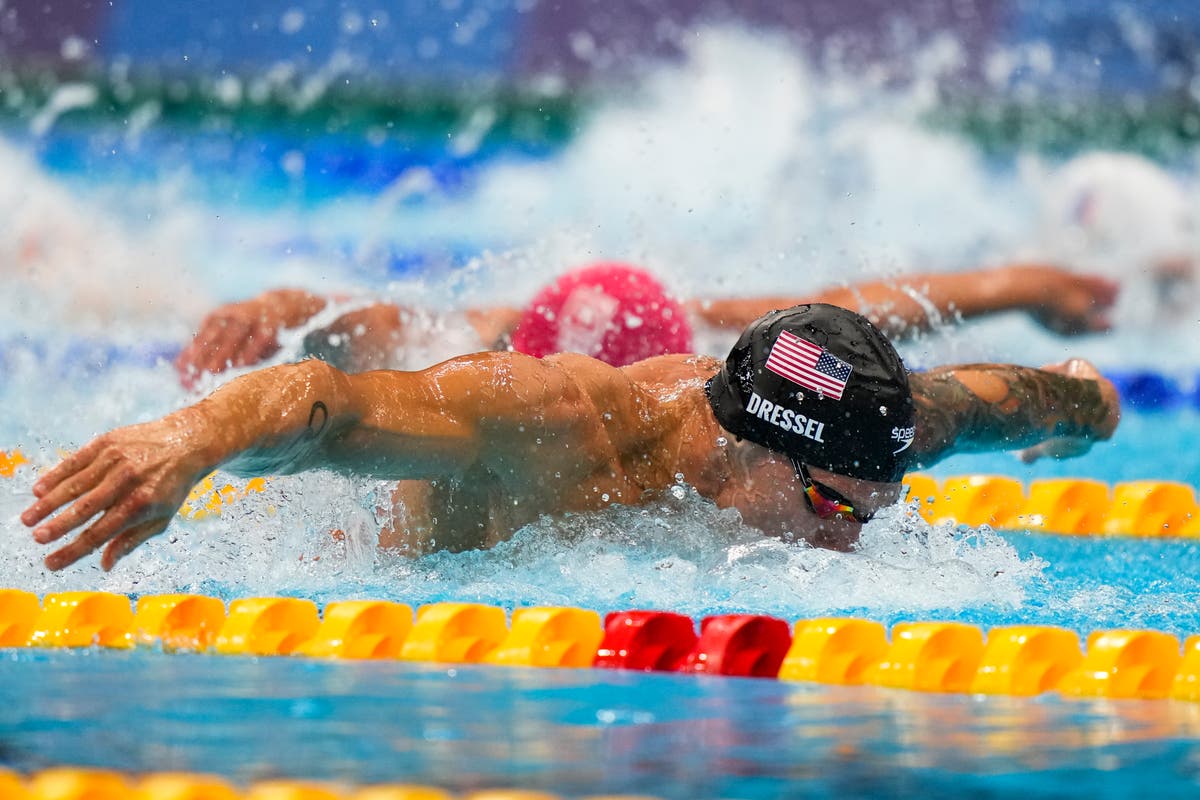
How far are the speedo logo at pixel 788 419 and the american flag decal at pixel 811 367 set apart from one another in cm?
6

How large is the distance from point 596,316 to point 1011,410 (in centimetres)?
123

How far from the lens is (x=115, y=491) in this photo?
6.97ft

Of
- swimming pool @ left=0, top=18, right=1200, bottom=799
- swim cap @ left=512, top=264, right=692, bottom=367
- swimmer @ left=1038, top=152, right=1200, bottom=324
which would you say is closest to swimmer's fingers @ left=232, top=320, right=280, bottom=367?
swimming pool @ left=0, top=18, right=1200, bottom=799

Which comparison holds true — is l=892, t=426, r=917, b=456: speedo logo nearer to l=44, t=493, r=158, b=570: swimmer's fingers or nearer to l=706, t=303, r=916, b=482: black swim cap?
l=706, t=303, r=916, b=482: black swim cap

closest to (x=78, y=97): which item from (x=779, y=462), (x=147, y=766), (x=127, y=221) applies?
(x=127, y=221)

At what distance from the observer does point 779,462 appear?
9.99 feet

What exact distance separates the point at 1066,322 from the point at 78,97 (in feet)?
22.0

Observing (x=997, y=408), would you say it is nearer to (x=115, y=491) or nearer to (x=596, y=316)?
(x=596, y=316)

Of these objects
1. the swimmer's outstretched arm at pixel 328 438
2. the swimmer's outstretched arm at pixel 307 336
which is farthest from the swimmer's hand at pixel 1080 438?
the swimmer's outstretched arm at pixel 307 336

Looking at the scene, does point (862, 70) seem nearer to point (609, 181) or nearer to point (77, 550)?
point (609, 181)

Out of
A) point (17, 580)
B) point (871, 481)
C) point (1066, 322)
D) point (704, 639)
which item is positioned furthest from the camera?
point (1066, 322)

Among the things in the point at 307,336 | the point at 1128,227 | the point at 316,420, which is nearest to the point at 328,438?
the point at 316,420

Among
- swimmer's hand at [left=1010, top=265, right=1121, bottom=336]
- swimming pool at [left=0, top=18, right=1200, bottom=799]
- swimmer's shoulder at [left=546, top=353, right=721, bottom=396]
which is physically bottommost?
swimming pool at [left=0, top=18, right=1200, bottom=799]

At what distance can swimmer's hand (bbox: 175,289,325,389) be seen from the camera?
13.3 feet
